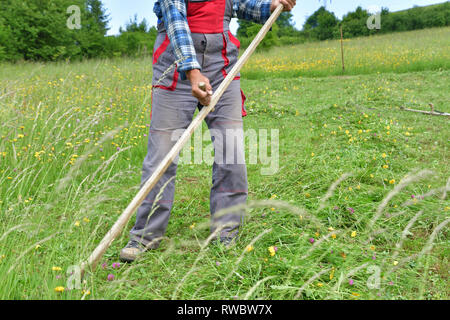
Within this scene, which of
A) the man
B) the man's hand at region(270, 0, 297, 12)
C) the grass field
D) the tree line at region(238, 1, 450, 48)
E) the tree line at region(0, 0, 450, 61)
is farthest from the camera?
the tree line at region(238, 1, 450, 48)

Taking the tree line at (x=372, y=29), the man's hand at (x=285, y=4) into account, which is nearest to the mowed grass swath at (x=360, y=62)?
the man's hand at (x=285, y=4)

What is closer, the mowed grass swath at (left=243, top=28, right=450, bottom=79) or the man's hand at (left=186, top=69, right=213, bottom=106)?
the man's hand at (left=186, top=69, right=213, bottom=106)

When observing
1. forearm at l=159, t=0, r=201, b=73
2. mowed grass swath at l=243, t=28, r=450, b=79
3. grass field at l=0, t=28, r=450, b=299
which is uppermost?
mowed grass swath at l=243, t=28, r=450, b=79

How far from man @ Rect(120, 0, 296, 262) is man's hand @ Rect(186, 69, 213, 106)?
0.03 m

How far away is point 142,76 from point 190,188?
5137mm

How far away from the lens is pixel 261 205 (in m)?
1.61

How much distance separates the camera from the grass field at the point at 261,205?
1810 millimetres

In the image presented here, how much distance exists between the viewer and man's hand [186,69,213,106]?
2119 millimetres

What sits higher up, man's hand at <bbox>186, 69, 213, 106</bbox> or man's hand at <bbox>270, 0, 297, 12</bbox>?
man's hand at <bbox>270, 0, 297, 12</bbox>

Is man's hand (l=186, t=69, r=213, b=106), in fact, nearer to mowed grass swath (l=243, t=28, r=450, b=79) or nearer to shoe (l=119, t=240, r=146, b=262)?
shoe (l=119, t=240, r=146, b=262)

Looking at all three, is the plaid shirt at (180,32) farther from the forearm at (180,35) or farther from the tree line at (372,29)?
the tree line at (372,29)

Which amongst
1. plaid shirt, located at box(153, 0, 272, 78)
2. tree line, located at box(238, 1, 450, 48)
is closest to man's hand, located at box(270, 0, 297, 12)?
plaid shirt, located at box(153, 0, 272, 78)

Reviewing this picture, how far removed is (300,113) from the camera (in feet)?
21.7
